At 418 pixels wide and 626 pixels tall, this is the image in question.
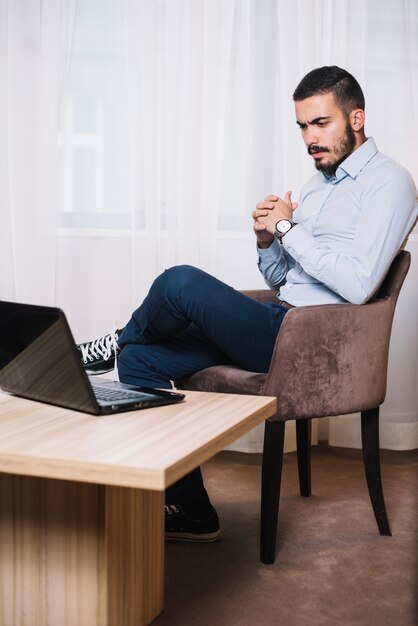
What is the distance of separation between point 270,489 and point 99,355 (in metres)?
0.61

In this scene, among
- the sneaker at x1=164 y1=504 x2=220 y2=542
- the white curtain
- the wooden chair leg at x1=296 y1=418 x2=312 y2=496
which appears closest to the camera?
the sneaker at x1=164 y1=504 x2=220 y2=542

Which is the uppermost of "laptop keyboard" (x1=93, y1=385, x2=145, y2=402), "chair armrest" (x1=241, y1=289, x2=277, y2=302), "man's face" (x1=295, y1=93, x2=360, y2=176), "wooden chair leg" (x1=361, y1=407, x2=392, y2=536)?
"man's face" (x1=295, y1=93, x2=360, y2=176)

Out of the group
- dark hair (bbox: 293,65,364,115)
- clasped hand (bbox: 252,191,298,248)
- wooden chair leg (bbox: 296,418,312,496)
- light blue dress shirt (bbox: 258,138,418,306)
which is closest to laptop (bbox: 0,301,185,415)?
light blue dress shirt (bbox: 258,138,418,306)

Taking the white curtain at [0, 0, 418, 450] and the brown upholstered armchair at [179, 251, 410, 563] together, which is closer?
the brown upholstered armchair at [179, 251, 410, 563]

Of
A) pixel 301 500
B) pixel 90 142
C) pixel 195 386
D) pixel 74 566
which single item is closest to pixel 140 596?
pixel 74 566

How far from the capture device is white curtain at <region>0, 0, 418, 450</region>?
9.93 ft

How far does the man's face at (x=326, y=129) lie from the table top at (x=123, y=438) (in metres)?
0.97

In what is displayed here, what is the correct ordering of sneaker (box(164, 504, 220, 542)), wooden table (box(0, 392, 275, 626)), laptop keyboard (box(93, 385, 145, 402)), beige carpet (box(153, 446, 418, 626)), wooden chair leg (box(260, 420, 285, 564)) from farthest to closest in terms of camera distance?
sneaker (box(164, 504, 220, 542)), wooden chair leg (box(260, 420, 285, 564)), beige carpet (box(153, 446, 418, 626)), laptop keyboard (box(93, 385, 145, 402)), wooden table (box(0, 392, 275, 626))

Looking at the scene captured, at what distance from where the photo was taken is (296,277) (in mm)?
2379

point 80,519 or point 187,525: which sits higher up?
point 80,519

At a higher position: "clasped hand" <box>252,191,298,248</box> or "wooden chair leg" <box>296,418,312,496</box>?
"clasped hand" <box>252,191,298,248</box>

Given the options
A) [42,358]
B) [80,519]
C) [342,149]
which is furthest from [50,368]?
[342,149]

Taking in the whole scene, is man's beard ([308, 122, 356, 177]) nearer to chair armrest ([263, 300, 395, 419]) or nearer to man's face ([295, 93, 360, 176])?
man's face ([295, 93, 360, 176])

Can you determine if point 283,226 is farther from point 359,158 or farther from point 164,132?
point 164,132
